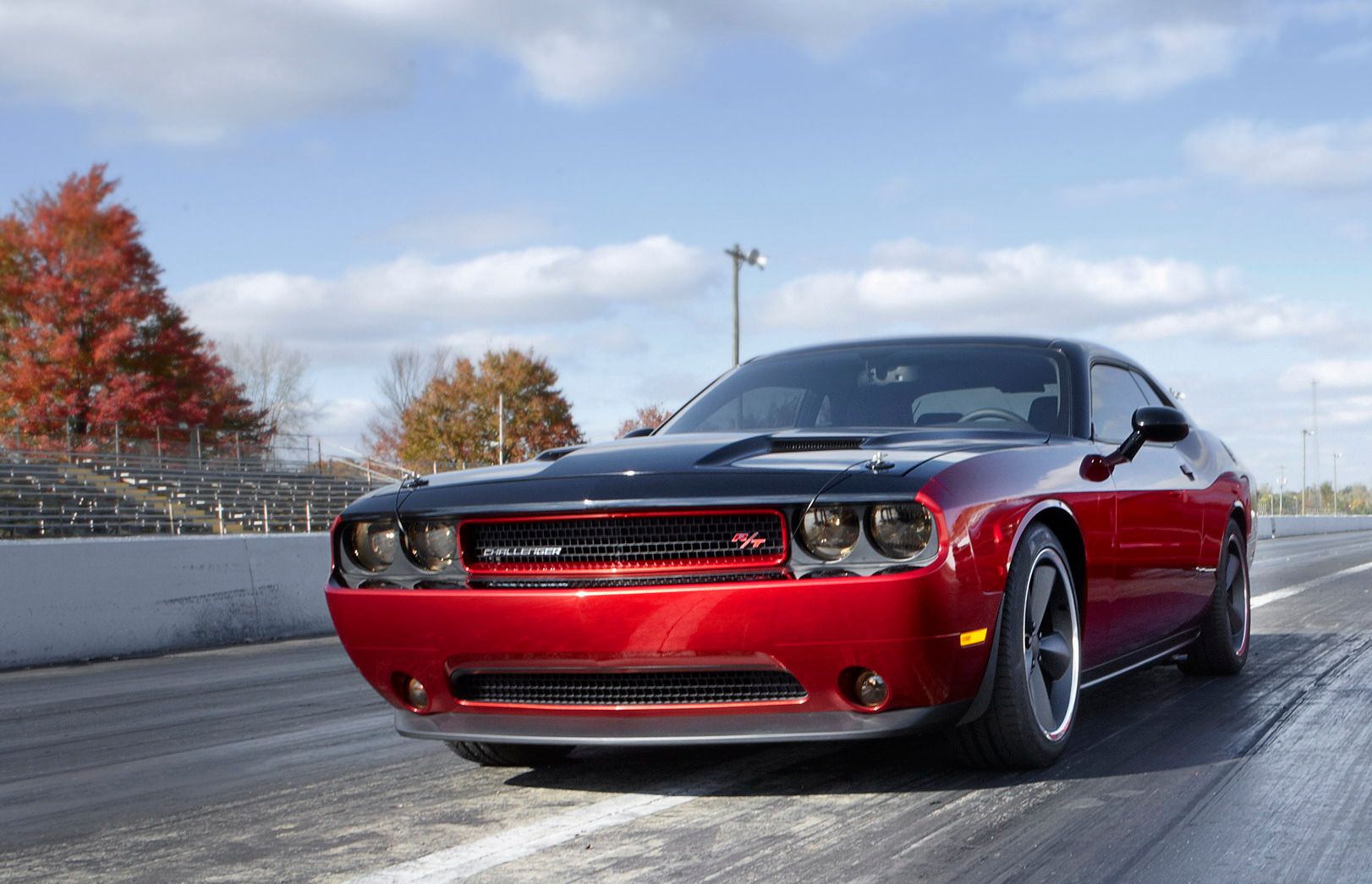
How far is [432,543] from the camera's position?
427 cm

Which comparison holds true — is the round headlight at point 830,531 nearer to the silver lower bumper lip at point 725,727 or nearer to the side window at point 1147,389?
the silver lower bumper lip at point 725,727

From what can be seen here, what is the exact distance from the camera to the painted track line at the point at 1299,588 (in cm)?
1155

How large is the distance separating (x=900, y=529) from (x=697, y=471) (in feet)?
1.84

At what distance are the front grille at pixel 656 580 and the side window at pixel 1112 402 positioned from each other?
6.63 ft

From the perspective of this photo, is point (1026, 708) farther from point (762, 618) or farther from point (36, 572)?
point (36, 572)

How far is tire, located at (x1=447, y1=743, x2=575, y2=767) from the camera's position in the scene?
15.3ft

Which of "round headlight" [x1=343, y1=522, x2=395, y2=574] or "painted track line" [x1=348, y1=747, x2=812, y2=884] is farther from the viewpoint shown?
"round headlight" [x1=343, y1=522, x2=395, y2=574]

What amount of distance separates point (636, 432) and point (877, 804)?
215 cm

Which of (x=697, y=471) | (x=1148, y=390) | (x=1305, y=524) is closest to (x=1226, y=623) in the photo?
(x=1148, y=390)

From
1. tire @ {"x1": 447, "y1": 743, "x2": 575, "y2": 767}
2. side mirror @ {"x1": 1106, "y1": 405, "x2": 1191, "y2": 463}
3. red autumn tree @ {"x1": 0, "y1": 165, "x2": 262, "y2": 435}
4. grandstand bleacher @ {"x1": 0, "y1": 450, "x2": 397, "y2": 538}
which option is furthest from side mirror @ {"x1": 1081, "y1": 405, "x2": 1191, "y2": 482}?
red autumn tree @ {"x1": 0, "y1": 165, "x2": 262, "y2": 435}

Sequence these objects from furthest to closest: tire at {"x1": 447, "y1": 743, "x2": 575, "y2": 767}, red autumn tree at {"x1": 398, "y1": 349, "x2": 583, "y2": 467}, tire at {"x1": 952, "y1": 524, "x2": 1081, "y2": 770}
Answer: red autumn tree at {"x1": 398, "y1": 349, "x2": 583, "y2": 467} → tire at {"x1": 447, "y1": 743, "x2": 575, "y2": 767} → tire at {"x1": 952, "y1": 524, "x2": 1081, "y2": 770}

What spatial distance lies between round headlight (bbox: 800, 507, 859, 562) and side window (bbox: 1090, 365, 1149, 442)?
182 cm

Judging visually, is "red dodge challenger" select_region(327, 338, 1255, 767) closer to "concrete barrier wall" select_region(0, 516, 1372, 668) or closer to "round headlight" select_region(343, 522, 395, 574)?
"round headlight" select_region(343, 522, 395, 574)

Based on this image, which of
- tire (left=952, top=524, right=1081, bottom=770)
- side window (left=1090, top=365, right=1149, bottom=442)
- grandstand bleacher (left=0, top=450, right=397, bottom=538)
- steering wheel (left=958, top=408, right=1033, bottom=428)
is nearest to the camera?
tire (left=952, top=524, right=1081, bottom=770)
